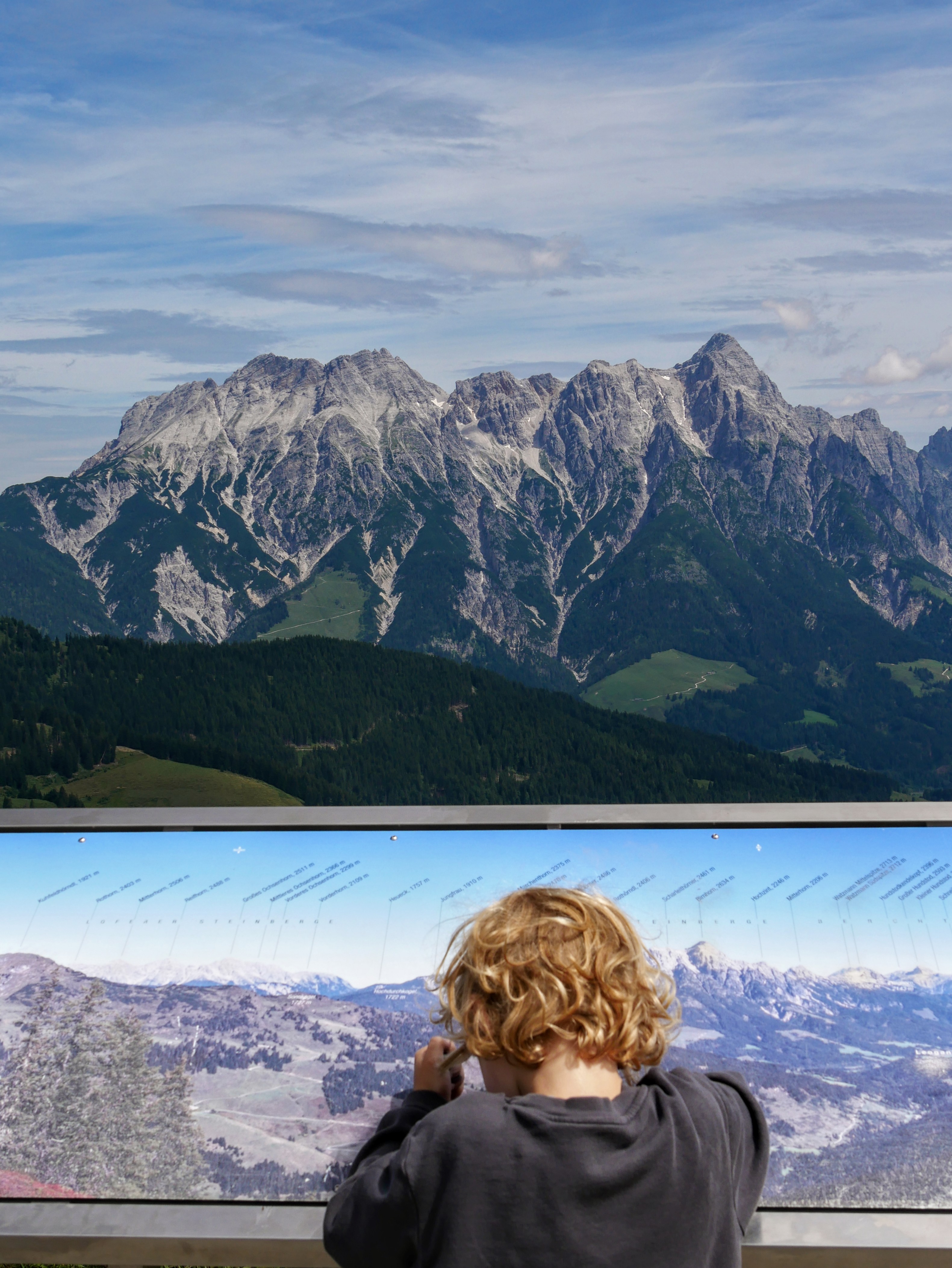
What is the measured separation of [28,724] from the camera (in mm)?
135500

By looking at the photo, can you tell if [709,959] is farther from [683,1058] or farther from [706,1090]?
[706,1090]

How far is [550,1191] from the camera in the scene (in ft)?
11.8

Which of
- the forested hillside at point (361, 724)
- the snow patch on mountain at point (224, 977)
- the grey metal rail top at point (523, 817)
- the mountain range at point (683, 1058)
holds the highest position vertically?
the grey metal rail top at point (523, 817)

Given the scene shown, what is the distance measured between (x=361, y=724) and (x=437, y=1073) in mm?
172491

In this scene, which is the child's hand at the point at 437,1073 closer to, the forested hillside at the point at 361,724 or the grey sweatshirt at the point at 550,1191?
the grey sweatshirt at the point at 550,1191

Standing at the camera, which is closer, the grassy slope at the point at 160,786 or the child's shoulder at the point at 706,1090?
the child's shoulder at the point at 706,1090

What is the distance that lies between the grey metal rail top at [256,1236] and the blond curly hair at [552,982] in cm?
161

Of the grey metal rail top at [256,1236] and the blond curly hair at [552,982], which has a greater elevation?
the blond curly hair at [552,982]

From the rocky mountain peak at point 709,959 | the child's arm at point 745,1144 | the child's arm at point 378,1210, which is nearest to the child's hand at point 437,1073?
the child's arm at point 378,1210

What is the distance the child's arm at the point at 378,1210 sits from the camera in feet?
12.4

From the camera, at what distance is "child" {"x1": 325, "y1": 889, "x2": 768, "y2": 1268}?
3.59 metres

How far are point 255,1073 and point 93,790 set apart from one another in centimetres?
12948

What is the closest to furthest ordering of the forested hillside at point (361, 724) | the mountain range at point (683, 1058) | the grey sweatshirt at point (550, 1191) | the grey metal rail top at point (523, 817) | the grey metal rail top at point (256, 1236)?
the grey sweatshirt at point (550, 1191), the grey metal rail top at point (256, 1236), the mountain range at point (683, 1058), the grey metal rail top at point (523, 817), the forested hillside at point (361, 724)

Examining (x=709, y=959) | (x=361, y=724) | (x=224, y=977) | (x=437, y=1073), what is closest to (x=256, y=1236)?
(x=437, y=1073)
